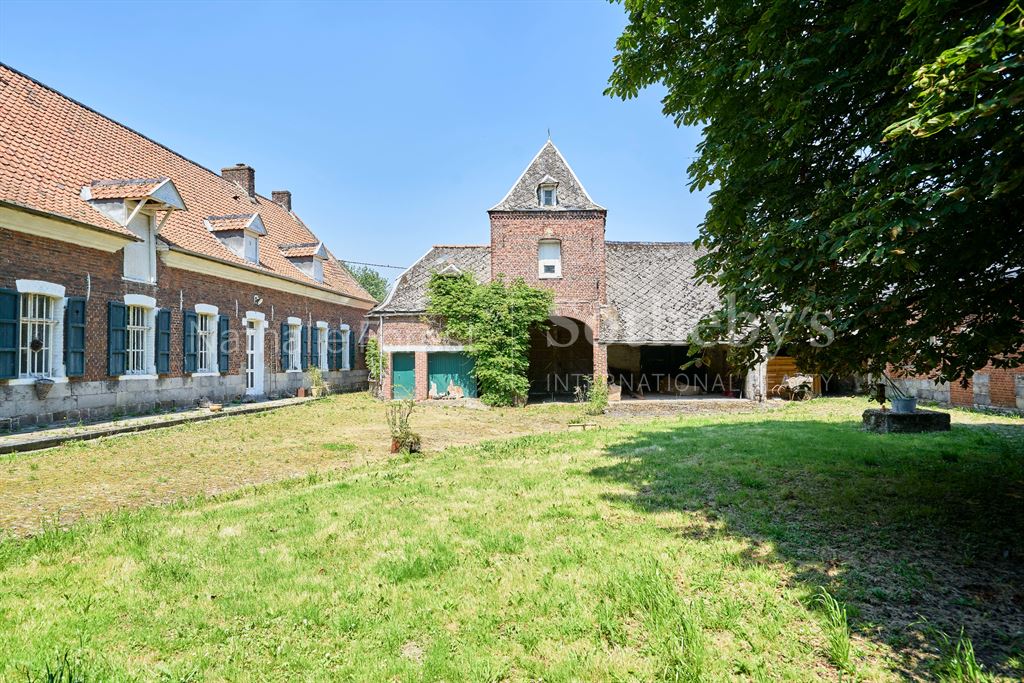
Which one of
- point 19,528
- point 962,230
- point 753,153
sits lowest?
point 19,528

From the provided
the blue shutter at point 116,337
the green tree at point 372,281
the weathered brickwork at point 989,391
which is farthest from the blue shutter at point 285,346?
the green tree at point 372,281

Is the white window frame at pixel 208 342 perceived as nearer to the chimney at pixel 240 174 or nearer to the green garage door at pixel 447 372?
the green garage door at pixel 447 372

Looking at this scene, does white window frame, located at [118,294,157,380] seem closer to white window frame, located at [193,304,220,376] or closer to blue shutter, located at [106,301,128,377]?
blue shutter, located at [106,301,128,377]

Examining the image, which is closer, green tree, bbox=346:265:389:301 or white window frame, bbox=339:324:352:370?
white window frame, bbox=339:324:352:370

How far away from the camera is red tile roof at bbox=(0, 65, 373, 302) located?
475 inches

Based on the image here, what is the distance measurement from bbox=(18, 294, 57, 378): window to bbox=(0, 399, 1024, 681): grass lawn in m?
8.19

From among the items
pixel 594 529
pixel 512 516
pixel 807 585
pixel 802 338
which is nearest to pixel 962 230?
pixel 802 338

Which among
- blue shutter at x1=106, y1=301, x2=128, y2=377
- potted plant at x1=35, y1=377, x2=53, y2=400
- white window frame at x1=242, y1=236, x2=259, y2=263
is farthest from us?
white window frame at x1=242, y1=236, x2=259, y2=263

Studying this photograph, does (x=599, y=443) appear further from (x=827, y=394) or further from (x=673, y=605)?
(x=827, y=394)

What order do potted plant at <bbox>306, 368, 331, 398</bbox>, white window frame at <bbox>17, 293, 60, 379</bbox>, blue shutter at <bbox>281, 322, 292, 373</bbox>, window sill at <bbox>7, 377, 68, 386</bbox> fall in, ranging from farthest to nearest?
potted plant at <bbox>306, 368, 331, 398</bbox> → blue shutter at <bbox>281, 322, 292, 373</bbox> → white window frame at <bbox>17, 293, 60, 379</bbox> → window sill at <bbox>7, 377, 68, 386</bbox>

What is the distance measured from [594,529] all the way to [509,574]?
1.27 m

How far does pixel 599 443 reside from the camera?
10.5 meters

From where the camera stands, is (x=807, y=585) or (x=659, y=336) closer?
(x=807, y=585)

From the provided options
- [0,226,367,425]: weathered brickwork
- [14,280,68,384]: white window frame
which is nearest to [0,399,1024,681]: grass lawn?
[14,280,68,384]: white window frame
